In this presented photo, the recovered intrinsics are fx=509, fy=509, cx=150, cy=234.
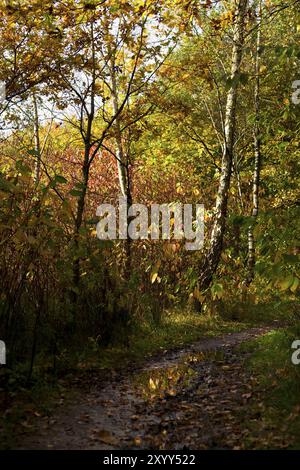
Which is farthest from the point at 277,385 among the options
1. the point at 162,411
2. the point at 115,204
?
the point at 115,204

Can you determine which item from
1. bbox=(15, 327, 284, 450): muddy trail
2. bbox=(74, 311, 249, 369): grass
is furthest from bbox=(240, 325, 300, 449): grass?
bbox=(74, 311, 249, 369): grass

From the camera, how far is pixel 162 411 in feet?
19.1

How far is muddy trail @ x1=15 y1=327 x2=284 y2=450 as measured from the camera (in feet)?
16.1

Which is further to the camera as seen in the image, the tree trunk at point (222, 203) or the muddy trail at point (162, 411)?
the tree trunk at point (222, 203)

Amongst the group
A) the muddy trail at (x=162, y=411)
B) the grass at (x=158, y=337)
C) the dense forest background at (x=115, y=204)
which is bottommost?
the muddy trail at (x=162, y=411)

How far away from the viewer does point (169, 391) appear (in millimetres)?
6559

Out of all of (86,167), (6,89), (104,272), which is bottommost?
(104,272)

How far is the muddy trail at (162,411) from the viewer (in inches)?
194

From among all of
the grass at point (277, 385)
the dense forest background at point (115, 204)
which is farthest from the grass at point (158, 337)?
the grass at point (277, 385)

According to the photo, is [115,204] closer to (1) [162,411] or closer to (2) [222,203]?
(2) [222,203]

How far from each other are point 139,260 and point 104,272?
10.7 ft

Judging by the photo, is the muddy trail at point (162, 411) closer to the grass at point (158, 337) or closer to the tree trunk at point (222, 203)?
the grass at point (158, 337)

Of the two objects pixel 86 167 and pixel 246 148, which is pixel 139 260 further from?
pixel 246 148
